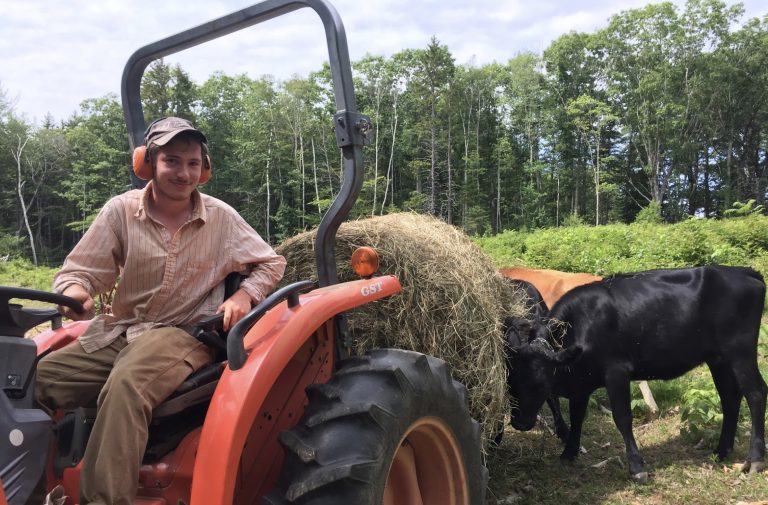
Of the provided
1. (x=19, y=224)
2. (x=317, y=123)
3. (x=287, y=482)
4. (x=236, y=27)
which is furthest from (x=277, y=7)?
(x=19, y=224)

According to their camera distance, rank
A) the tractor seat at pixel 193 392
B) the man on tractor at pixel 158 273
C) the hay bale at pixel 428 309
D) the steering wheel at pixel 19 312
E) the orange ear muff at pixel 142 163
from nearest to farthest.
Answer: the steering wheel at pixel 19 312 → the tractor seat at pixel 193 392 → the man on tractor at pixel 158 273 → the orange ear muff at pixel 142 163 → the hay bale at pixel 428 309

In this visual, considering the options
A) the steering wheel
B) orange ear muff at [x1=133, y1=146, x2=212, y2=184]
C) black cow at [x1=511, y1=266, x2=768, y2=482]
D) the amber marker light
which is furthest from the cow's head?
the steering wheel

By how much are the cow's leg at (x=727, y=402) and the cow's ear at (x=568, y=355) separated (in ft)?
4.95

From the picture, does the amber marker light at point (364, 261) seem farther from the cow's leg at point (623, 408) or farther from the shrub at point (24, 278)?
the shrub at point (24, 278)

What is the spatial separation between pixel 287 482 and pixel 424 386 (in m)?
0.62

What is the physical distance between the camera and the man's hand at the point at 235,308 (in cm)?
221

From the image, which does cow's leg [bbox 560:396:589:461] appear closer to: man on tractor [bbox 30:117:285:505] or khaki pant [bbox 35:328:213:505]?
man on tractor [bbox 30:117:285:505]

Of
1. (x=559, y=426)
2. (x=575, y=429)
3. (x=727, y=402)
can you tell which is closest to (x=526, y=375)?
(x=575, y=429)

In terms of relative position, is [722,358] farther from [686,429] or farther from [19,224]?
[19,224]

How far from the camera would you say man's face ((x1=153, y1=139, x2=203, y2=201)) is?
7.89ft

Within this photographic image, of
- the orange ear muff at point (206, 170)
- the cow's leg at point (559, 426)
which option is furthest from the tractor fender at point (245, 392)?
the cow's leg at point (559, 426)

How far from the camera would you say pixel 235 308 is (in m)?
2.23

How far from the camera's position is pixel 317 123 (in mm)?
46750

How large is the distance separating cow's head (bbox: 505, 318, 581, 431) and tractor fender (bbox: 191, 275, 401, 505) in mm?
2489
